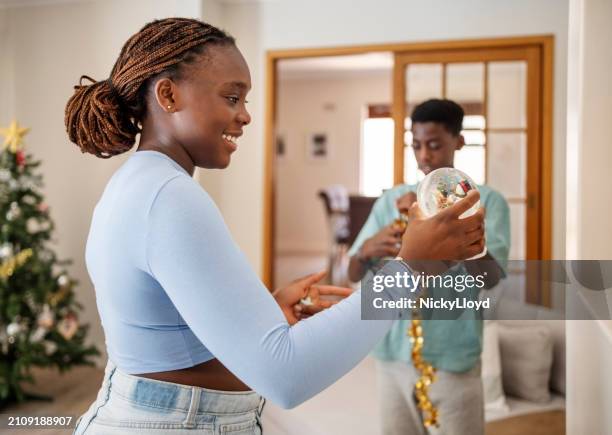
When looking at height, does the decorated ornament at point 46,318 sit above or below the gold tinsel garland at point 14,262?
below

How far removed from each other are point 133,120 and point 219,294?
240mm

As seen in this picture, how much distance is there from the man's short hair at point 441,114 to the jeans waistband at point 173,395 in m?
0.43

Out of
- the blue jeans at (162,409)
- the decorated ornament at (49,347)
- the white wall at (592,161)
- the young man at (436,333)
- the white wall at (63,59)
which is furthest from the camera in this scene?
the decorated ornament at (49,347)

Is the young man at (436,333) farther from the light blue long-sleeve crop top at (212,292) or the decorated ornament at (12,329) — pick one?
the decorated ornament at (12,329)

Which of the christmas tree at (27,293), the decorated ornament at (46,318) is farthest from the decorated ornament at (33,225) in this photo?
the decorated ornament at (46,318)

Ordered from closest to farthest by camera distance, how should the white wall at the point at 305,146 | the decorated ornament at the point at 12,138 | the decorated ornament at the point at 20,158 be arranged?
1. the decorated ornament at the point at 12,138
2. the decorated ornament at the point at 20,158
3. the white wall at the point at 305,146

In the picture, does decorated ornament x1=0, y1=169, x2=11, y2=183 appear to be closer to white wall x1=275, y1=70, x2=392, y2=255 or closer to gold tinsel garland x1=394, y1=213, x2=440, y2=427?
gold tinsel garland x1=394, y1=213, x2=440, y2=427

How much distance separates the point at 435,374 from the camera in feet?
2.86

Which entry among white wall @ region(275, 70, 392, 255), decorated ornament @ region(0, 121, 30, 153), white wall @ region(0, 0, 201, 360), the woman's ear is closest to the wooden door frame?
white wall @ region(0, 0, 201, 360)

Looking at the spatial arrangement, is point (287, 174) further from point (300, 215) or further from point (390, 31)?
point (390, 31)

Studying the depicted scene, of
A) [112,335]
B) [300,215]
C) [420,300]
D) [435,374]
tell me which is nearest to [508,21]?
[420,300]

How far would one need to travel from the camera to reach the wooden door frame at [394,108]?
2.58ft

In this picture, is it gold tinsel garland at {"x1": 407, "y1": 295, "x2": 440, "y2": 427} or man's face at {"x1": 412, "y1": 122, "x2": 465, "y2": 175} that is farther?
gold tinsel garland at {"x1": 407, "y1": 295, "x2": 440, "y2": 427}

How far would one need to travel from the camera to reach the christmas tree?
208cm
